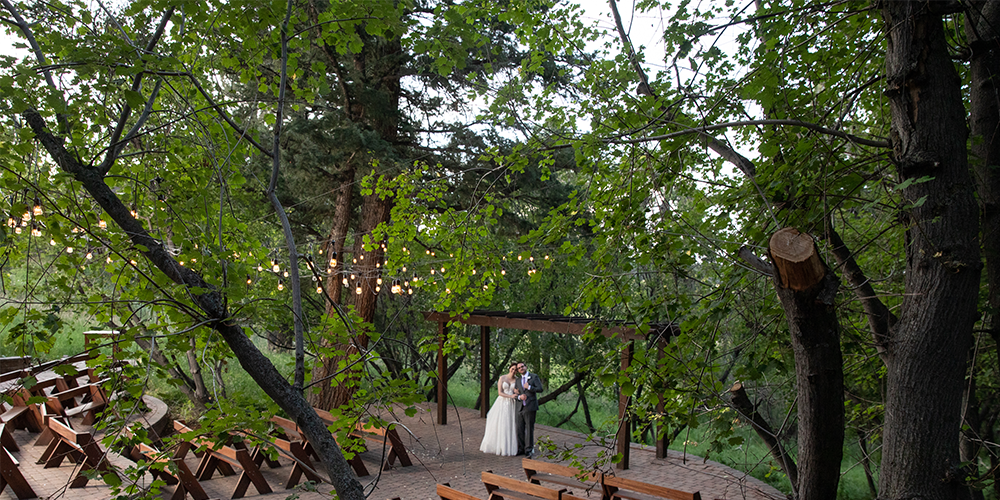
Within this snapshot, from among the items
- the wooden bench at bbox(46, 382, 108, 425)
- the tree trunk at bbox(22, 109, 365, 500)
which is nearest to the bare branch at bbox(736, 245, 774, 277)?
the tree trunk at bbox(22, 109, 365, 500)

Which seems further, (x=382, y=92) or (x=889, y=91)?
(x=382, y=92)

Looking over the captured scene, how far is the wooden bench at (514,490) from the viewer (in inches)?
234

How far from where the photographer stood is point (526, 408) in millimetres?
10430

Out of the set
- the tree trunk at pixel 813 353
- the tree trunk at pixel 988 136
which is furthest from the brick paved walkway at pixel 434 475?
the tree trunk at pixel 813 353

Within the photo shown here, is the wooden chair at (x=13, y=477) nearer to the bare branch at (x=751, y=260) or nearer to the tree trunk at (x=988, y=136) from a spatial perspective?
the bare branch at (x=751, y=260)

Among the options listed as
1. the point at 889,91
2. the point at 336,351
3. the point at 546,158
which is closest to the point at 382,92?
the point at 546,158

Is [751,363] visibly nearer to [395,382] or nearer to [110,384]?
[395,382]

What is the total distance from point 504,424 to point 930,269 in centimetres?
870

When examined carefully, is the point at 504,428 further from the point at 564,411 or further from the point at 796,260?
the point at 564,411

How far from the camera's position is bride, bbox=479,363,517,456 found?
1043 cm

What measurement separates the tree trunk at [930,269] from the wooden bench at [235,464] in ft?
21.3

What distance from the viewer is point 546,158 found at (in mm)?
4461

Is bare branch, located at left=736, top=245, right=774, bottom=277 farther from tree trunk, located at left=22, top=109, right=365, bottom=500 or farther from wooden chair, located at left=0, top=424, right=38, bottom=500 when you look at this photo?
wooden chair, located at left=0, top=424, right=38, bottom=500

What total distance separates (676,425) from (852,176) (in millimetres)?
1694
